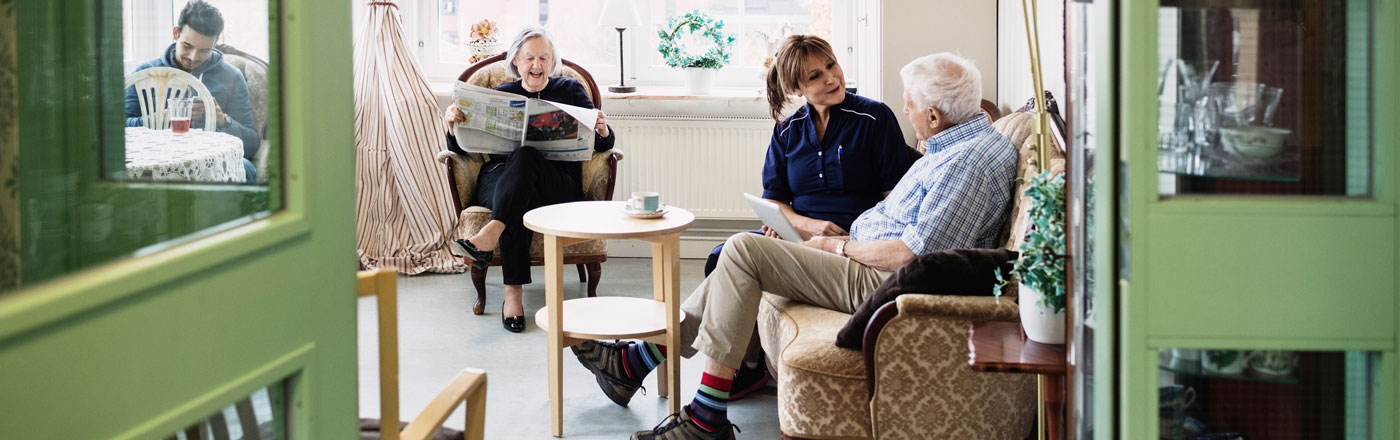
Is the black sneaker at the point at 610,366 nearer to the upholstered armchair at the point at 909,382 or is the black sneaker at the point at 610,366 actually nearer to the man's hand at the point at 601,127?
the upholstered armchair at the point at 909,382

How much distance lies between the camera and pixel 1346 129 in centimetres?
138

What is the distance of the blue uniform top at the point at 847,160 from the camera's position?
11.2ft

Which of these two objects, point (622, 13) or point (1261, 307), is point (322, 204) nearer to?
point (1261, 307)

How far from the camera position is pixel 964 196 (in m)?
2.80

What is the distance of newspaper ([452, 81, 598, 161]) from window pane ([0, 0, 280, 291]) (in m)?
2.93

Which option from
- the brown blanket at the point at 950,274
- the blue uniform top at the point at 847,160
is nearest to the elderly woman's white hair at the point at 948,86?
the blue uniform top at the point at 847,160

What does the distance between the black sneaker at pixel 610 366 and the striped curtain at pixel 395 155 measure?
6.74 feet

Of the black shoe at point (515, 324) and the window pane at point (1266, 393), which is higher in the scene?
the window pane at point (1266, 393)

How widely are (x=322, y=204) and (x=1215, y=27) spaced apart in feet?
3.25

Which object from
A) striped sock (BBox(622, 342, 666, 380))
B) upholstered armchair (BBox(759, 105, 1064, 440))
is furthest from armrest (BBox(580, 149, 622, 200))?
upholstered armchair (BBox(759, 105, 1064, 440))

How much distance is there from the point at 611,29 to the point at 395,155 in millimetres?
1161

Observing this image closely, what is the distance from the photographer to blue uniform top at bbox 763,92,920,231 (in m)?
3.42

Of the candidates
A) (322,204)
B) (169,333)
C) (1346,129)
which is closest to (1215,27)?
(1346,129)

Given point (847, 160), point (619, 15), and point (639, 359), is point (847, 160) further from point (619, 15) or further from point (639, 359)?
point (619, 15)
